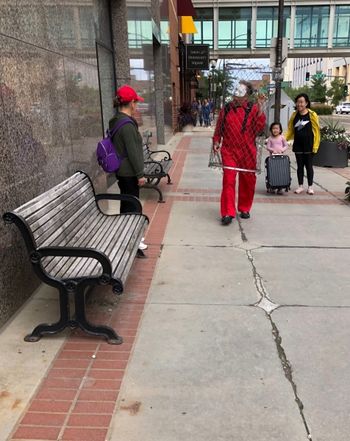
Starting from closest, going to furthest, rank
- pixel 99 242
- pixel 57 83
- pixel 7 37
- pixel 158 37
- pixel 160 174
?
pixel 7 37
pixel 99 242
pixel 57 83
pixel 160 174
pixel 158 37

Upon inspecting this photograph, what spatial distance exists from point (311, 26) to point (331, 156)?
1560 inches

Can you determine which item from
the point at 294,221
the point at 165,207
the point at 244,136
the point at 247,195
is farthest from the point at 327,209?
the point at 165,207

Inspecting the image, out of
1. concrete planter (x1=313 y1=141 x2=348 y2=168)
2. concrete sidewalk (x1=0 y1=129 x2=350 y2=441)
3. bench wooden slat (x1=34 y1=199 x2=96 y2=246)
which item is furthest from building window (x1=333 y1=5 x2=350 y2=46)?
bench wooden slat (x1=34 y1=199 x2=96 y2=246)

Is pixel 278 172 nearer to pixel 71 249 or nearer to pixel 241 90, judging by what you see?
pixel 241 90

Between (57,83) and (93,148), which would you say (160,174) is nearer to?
(93,148)

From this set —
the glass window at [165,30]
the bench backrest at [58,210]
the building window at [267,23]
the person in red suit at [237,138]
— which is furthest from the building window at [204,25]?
the bench backrest at [58,210]

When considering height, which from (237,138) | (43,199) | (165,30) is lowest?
(43,199)

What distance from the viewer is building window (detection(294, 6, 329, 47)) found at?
46.1m

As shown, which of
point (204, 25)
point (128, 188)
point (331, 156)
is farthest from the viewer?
point (204, 25)

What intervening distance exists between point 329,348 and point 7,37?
3.38m

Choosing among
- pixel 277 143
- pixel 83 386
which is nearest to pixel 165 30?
pixel 277 143

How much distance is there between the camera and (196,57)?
30625 mm

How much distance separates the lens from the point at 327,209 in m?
7.33

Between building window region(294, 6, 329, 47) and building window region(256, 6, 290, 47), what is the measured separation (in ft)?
3.85
